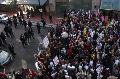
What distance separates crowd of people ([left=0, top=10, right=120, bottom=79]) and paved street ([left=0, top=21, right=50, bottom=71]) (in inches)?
28.5

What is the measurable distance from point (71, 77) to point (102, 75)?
2287 mm

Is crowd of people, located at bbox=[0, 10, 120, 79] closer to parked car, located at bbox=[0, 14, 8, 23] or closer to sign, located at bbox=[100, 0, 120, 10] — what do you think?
sign, located at bbox=[100, 0, 120, 10]

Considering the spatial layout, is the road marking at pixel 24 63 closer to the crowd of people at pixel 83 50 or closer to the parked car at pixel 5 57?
the parked car at pixel 5 57

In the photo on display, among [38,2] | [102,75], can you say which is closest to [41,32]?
[38,2]

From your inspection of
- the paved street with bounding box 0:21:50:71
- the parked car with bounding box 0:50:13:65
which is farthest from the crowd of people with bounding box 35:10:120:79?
the parked car with bounding box 0:50:13:65

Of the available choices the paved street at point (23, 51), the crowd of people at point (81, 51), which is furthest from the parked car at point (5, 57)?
the crowd of people at point (81, 51)

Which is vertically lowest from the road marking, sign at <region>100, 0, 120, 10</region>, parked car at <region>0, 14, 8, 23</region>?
the road marking

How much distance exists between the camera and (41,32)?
3500 cm

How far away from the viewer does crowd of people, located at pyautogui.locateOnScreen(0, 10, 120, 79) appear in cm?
2450

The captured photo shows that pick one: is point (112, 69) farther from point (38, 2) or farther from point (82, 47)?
point (38, 2)

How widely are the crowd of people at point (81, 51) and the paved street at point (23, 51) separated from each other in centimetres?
72

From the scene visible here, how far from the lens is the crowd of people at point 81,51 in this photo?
80.4 ft

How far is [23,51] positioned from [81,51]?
7.32 metres

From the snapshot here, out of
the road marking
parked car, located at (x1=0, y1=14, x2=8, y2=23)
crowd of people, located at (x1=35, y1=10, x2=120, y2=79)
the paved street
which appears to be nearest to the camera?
crowd of people, located at (x1=35, y1=10, x2=120, y2=79)
